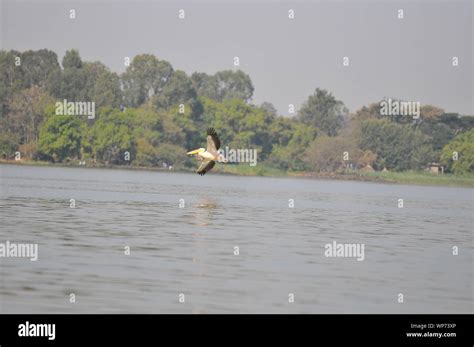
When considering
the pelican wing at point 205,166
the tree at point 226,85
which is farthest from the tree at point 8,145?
the pelican wing at point 205,166

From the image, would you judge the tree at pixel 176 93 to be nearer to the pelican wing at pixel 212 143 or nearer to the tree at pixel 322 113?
the tree at pixel 322 113

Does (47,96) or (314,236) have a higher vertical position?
(47,96)

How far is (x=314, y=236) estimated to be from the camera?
30.2m

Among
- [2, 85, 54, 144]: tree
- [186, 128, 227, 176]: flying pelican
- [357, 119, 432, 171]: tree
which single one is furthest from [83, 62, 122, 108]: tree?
[186, 128, 227, 176]: flying pelican

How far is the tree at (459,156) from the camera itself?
351 ft

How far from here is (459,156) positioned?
108 meters

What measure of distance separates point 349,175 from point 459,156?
38.3ft

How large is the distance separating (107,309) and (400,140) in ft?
326

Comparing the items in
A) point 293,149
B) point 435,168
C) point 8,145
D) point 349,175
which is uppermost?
point 8,145

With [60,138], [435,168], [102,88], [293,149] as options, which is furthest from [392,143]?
[60,138]

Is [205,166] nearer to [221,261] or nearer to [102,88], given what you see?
[221,261]

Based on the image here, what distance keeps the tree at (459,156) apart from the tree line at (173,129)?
0.11m
